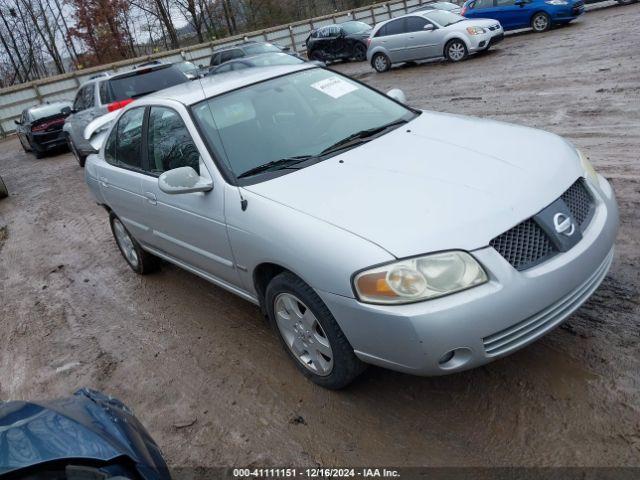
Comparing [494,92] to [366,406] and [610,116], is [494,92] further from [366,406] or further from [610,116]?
[366,406]

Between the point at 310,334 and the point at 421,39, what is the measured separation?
13.8 m

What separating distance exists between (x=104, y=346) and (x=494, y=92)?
8.18 meters

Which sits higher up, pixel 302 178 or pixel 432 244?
pixel 302 178

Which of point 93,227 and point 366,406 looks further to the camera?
point 93,227

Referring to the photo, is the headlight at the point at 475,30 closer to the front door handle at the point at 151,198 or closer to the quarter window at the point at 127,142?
the quarter window at the point at 127,142

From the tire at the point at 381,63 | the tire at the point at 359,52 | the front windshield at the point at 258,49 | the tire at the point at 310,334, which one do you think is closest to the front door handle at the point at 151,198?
the tire at the point at 310,334

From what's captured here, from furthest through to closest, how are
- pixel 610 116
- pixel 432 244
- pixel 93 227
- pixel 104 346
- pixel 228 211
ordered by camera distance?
1. pixel 93 227
2. pixel 610 116
3. pixel 104 346
4. pixel 228 211
5. pixel 432 244

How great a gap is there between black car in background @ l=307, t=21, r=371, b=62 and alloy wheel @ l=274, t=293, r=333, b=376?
19.2 metres

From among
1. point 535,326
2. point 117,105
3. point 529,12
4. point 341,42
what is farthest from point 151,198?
point 341,42

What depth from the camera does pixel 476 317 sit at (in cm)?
240

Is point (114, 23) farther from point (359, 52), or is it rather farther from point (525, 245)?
point (525, 245)

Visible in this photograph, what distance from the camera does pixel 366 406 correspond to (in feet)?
9.91

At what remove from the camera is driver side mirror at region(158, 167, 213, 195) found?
10.9 feet

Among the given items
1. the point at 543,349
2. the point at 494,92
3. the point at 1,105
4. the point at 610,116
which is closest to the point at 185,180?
the point at 543,349
